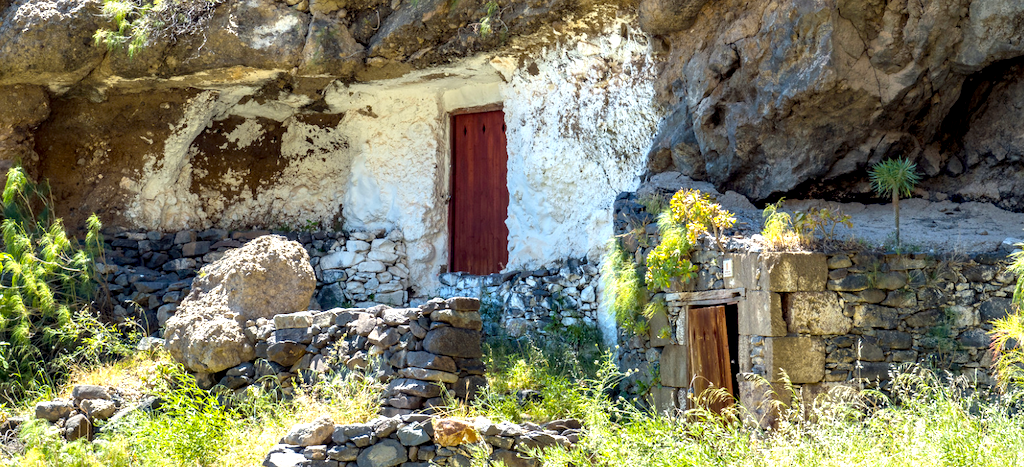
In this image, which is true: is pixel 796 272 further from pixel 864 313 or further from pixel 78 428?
pixel 78 428

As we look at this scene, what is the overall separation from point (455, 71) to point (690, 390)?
500cm

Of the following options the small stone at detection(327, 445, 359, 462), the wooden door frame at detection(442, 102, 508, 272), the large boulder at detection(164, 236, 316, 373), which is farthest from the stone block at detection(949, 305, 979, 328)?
the wooden door frame at detection(442, 102, 508, 272)

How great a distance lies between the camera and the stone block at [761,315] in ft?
20.8

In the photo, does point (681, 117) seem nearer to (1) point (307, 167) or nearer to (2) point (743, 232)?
(2) point (743, 232)

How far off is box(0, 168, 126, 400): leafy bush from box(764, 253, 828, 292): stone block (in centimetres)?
591

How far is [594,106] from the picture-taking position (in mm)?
9312

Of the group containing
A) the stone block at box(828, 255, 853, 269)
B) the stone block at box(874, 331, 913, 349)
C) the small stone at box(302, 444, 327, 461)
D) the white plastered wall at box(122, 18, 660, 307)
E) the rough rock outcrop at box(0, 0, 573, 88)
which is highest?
the rough rock outcrop at box(0, 0, 573, 88)

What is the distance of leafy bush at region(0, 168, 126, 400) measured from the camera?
854 centimetres

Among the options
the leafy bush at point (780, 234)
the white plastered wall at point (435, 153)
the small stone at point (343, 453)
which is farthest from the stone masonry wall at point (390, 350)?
the white plastered wall at point (435, 153)

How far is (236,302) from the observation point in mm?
7520

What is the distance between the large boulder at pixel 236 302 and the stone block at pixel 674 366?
9.98 feet

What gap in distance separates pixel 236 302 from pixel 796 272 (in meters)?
4.38

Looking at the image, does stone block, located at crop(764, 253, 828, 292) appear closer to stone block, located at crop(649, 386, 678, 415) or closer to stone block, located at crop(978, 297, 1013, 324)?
stone block, located at crop(978, 297, 1013, 324)

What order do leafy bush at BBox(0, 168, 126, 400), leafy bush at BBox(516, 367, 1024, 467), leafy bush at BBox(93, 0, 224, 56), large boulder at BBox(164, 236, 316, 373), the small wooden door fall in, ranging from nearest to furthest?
leafy bush at BBox(516, 367, 1024, 467)
the small wooden door
large boulder at BBox(164, 236, 316, 373)
leafy bush at BBox(0, 168, 126, 400)
leafy bush at BBox(93, 0, 224, 56)
